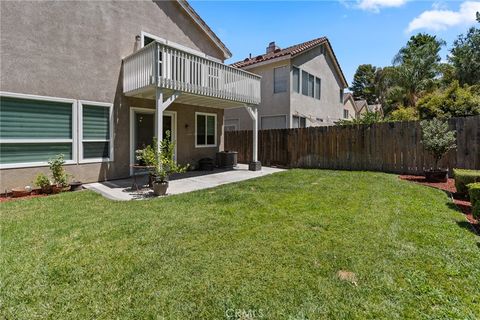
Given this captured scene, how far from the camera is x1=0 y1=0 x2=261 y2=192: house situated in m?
6.95

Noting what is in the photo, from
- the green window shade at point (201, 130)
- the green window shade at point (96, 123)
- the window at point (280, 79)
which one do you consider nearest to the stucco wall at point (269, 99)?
the window at point (280, 79)

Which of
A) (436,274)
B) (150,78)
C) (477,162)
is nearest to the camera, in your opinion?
(436,274)

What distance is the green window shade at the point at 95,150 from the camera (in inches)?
327

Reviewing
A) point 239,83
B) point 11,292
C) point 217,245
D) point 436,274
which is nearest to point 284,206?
point 217,245

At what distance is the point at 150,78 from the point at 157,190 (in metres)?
3.43

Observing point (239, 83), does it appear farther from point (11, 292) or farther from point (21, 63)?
point (11, 292)

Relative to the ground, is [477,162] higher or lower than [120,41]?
lower

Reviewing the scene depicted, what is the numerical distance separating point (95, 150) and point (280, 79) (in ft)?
37.2

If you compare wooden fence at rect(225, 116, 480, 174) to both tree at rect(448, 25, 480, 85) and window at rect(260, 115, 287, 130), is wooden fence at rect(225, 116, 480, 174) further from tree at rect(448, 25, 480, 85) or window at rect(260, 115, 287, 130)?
tree at rect(448, 25, 480, 85)

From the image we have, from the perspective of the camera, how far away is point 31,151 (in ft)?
23.8

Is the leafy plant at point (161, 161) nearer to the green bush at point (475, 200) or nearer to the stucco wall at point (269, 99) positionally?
the green bush at point (475, 200)

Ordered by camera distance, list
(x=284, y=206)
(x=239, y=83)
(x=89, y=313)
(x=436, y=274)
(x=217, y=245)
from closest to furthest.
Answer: (x=89, y=313), (x=436, y=274), (x=217, y=245), (x=284, y=206), (x=239, y=83)

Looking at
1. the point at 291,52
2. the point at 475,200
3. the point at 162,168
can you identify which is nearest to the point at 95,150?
the point at 162,168

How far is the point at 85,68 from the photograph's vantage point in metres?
8.18
